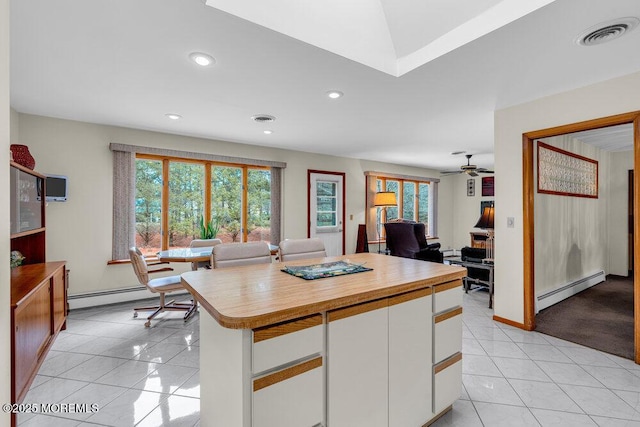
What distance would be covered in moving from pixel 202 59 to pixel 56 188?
2.71 m

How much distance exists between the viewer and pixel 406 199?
731cm

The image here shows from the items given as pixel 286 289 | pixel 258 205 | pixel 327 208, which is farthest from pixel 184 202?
pixel 286 289

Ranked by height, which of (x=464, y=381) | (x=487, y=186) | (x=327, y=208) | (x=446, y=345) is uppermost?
(x=487, y=186)

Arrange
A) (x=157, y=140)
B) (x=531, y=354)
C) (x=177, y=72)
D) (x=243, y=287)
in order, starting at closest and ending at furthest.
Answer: (x=243, y=287), (x=177, y=72), (x=531, y=354), (x=157, y=140)

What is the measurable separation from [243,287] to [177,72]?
6.28 ft

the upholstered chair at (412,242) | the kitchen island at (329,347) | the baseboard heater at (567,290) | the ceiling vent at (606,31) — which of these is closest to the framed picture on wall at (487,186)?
the baseboard heater at (567,290)

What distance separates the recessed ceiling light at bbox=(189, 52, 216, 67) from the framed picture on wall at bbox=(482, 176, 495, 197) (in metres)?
7.21

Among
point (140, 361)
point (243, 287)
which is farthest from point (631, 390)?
point (140, 361)

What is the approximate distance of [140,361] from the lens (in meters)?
2.44

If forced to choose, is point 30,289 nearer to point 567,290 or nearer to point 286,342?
point 286,342

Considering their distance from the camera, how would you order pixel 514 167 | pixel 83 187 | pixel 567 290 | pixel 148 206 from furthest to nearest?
1. pixel 148 206
2. pixel 567 290
3. pixel 83 187
4. pixel 514 167

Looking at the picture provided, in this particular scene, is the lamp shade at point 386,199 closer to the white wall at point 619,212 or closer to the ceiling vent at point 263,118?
the ceiling vent at point 263,118

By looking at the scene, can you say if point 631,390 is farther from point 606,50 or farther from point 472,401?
point 606,50

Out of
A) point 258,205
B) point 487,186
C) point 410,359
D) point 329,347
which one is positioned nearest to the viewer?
point 329,347
